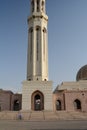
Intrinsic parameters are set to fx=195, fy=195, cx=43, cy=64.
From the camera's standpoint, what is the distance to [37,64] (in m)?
36.3

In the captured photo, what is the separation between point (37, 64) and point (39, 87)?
4438 millimetres

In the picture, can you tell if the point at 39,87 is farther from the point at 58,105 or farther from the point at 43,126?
the point at 43,126

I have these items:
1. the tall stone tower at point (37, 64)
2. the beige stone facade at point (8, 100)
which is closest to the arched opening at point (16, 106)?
the beige stone facade at point (8, 100)

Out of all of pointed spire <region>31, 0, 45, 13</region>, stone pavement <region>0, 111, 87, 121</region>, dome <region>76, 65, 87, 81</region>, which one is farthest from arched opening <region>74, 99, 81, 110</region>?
pointed spire <region>31, 0, 45, 13</region>

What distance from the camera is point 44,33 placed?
38.7m

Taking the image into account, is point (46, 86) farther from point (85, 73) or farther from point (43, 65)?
point (85, 73)

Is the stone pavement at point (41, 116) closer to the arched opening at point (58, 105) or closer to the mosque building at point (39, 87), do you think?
the mosque building at point (39, 87)

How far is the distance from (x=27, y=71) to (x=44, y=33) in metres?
8.33

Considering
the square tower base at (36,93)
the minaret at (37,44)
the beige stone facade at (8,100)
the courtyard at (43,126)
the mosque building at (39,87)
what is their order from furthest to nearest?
the beige stone facade at (8,100), the minaret at (37,44), the mosque building at (39,87), the square tower base at (36,93), the courtyard at (43,126)

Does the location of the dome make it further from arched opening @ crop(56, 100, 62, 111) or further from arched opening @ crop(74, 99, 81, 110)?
arched opening @ crop(56, 100, 62, 111)

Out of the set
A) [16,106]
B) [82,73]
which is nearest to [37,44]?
[16,106]

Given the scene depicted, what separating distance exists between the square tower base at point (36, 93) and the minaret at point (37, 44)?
1420mm

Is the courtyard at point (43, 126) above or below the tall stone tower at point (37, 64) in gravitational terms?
below

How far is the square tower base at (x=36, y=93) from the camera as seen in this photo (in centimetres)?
3391
